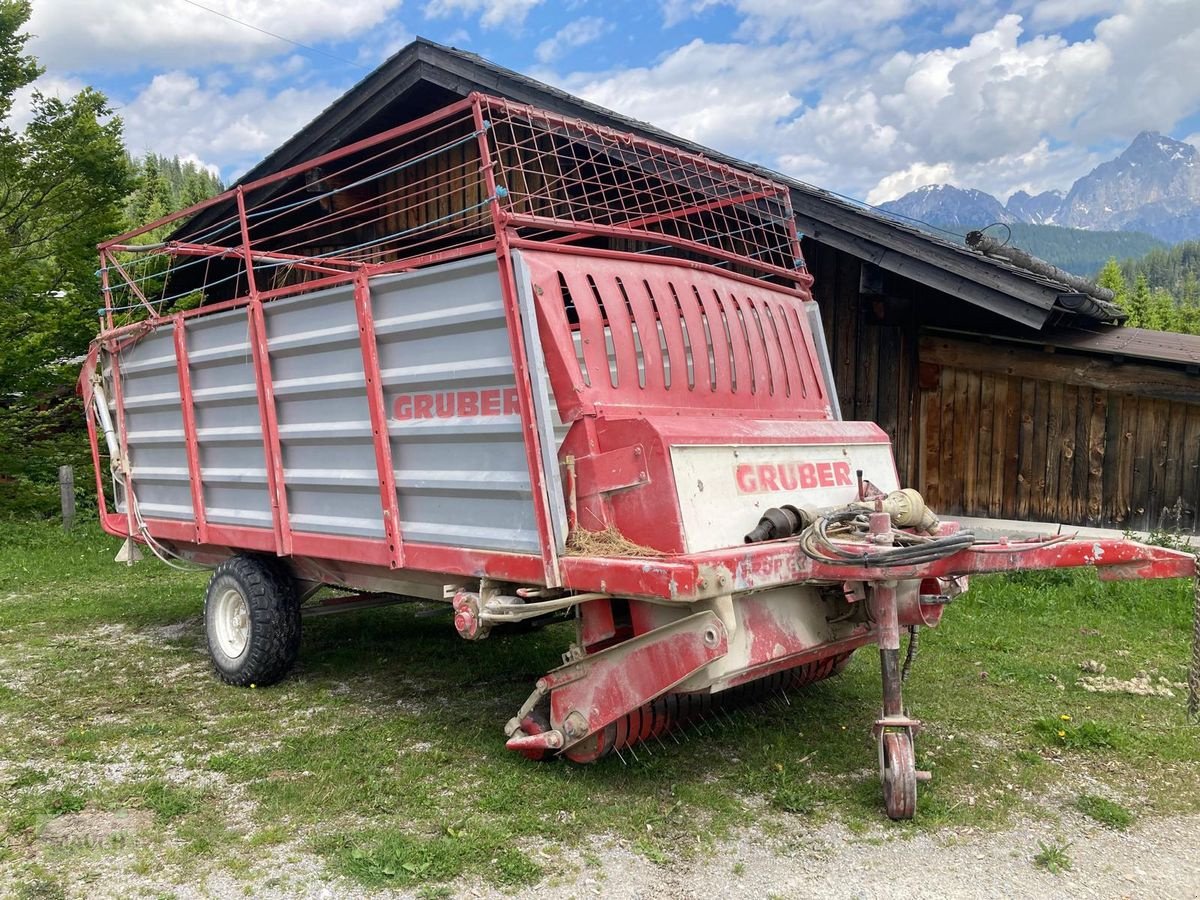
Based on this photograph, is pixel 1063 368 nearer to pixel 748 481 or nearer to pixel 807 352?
pixel 807 352

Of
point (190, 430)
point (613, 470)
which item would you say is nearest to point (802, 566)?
point (613, 470)

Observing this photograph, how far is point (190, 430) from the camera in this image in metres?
5.98

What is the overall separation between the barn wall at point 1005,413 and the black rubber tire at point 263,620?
568 cm

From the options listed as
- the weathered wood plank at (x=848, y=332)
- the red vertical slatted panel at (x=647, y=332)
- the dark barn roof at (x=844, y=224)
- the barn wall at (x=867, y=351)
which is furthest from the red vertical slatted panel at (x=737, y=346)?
the weathered wood plank at (x=848, y=332)

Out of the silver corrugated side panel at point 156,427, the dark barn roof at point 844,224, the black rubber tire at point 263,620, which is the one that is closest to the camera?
the black rubber tire at point 263,620

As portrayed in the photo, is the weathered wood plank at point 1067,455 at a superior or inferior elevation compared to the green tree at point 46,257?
inferior

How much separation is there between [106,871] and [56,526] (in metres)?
11.2

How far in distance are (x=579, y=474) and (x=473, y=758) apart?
5.10 ft

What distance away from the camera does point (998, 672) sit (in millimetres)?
5898

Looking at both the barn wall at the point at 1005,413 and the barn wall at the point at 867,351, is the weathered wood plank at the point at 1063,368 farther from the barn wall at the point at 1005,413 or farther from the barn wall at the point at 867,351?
the barn wall at the point at 867,351

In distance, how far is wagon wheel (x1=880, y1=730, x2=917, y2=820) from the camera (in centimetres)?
379

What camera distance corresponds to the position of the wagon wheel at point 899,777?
379cm

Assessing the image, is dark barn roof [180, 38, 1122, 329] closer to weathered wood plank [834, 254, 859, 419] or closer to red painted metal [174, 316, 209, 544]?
weathered wood plank [834, 254, 859, 419]

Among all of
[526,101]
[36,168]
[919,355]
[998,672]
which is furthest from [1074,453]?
[36,168]
